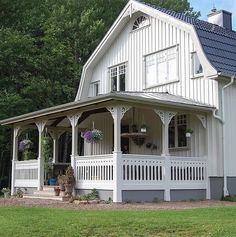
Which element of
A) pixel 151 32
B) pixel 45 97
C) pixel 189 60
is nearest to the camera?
pixel 189 60

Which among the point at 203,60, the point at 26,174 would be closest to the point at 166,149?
the point at 203,60

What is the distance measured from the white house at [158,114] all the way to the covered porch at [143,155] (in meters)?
0.03

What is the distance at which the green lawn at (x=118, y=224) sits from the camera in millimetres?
8902

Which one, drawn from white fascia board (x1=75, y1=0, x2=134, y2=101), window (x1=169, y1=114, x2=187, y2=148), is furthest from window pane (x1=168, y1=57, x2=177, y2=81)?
white fascia board (x1=75, y1=0, x2=134, y2=101)

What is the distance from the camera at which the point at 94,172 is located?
1652 centimetres

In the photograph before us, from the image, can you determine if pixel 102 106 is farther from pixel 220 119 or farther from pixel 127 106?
pixel 220 119

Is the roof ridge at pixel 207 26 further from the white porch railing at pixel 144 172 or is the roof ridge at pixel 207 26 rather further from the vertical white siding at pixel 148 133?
the white porch railing at pixel 144 172

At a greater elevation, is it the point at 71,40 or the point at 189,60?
the point at 71,40

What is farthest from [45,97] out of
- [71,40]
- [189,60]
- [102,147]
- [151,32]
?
[189,60]

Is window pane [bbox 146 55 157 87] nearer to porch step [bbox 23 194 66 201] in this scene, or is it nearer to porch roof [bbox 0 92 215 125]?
porch roof [bbox 0 92 215 125]

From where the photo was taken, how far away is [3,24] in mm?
32375

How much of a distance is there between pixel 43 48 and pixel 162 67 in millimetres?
12215

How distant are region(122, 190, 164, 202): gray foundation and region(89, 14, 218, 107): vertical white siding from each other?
4053 millimetres

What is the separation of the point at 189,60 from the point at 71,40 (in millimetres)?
15545
